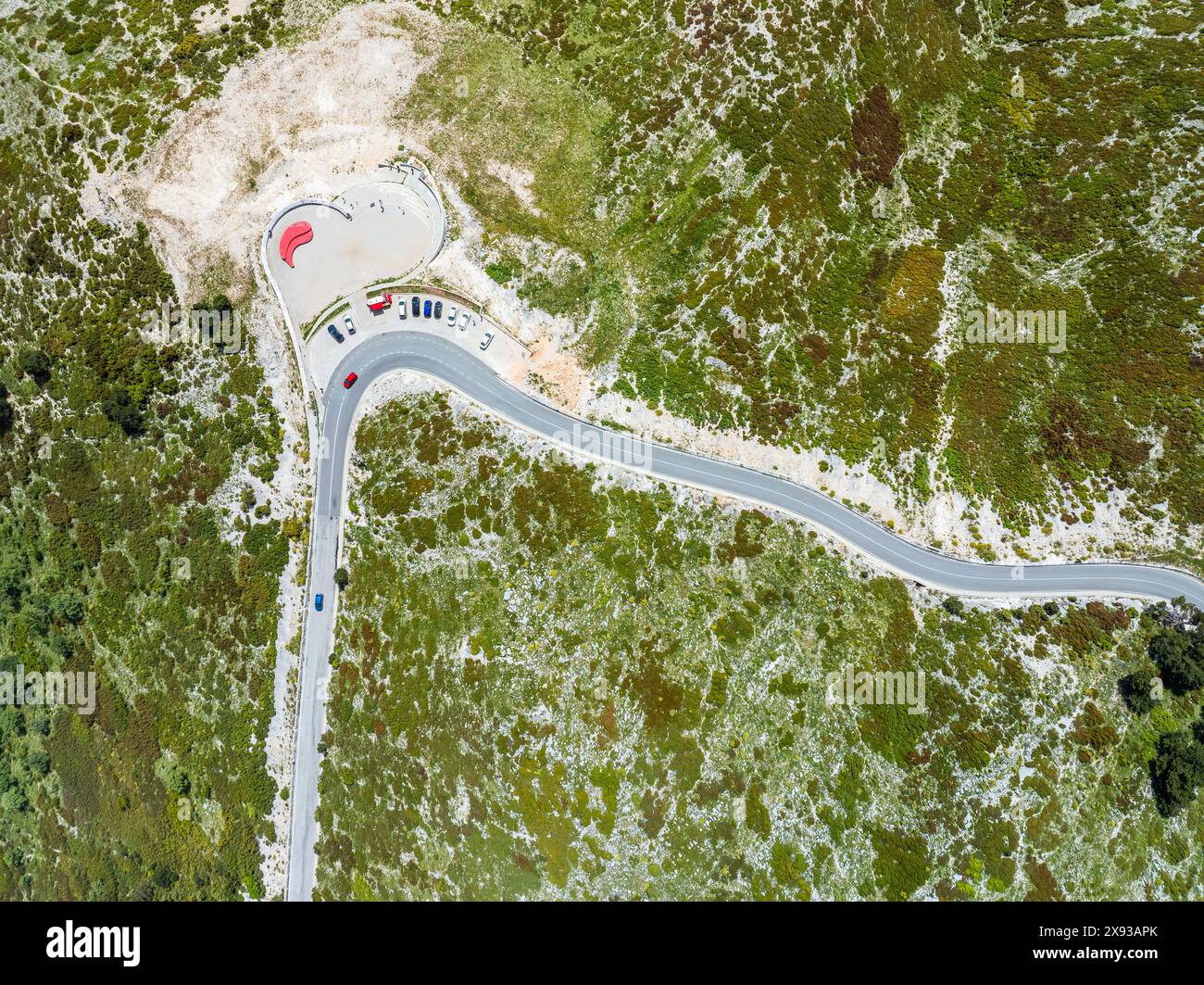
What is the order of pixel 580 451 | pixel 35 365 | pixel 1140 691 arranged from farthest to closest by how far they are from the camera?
1. pixel 580 451
2. pixel 35 365
3. pixel 1140 691

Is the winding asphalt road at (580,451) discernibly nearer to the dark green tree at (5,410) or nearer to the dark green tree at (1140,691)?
the dark green tree at (1140,691)

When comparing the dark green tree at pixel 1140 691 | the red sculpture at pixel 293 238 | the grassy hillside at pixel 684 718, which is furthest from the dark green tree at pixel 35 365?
the dark green tree at pixel 1140 691

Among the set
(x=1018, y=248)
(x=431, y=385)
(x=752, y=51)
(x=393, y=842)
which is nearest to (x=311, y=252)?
(x=431, y=385)

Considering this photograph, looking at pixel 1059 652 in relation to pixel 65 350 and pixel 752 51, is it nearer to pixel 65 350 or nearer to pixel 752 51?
pixel 752 51

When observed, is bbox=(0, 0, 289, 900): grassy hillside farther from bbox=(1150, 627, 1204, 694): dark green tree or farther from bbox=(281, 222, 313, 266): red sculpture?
bbox=(1150, 627, 1204, 694): dark green tree

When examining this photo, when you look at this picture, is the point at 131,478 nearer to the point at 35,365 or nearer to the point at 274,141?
the point at 35,365

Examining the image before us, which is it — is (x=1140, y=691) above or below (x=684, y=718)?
above

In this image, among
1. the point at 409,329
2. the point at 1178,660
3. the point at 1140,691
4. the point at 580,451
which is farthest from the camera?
the point at 409,329

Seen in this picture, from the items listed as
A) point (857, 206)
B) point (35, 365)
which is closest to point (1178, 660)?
point (857, 206)
